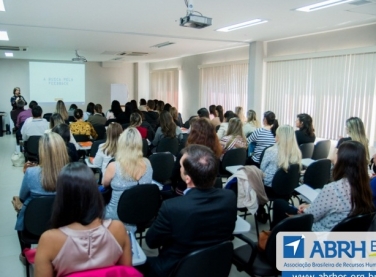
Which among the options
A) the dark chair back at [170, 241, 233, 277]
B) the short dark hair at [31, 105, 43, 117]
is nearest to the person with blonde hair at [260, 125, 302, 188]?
the dark chair back at [170, 241, 233, 277]

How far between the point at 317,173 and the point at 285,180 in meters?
0.56

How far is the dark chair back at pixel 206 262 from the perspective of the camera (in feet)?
5.67

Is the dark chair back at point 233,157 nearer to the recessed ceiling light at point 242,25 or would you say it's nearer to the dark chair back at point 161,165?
the dark chair back at point 161,165

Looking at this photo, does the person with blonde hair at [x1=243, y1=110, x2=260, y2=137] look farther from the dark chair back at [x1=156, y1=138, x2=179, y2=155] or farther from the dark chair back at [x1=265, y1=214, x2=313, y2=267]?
the dark chair back at [x1=265, y1=214, x2=313, y2=267]

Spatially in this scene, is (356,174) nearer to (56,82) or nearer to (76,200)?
(76,200)

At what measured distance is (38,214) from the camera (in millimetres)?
2670

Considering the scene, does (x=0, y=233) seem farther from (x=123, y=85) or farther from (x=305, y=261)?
(x=123, y=85)

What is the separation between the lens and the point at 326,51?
6559 mm

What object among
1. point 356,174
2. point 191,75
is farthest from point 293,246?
point 191,75

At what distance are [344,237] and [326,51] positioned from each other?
198 inches

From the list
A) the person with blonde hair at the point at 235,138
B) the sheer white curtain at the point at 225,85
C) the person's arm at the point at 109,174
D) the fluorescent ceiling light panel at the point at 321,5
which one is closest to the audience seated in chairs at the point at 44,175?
the person's arm at the point at 109,174

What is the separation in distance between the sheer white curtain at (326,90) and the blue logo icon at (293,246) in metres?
4.26

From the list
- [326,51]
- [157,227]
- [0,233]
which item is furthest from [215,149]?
[326,51]

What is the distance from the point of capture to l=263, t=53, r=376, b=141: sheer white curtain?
233 inches
